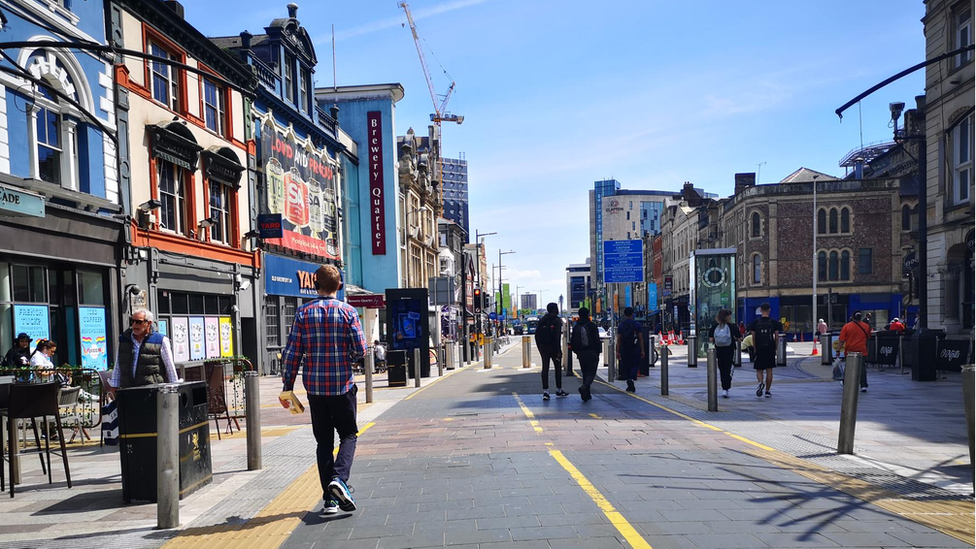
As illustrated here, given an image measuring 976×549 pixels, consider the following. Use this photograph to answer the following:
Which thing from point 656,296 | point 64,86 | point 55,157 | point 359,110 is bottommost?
point 656,296

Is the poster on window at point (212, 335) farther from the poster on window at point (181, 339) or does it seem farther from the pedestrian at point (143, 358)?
the pedestrian at point (143, 358)

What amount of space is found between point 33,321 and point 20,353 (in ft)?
7.63

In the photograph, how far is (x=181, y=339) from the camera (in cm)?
2098

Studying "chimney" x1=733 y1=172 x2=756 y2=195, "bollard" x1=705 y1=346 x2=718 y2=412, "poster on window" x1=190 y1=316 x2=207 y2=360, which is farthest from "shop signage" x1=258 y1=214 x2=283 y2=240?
"chimney" x1=733 y1=172 x2=756 y2=195

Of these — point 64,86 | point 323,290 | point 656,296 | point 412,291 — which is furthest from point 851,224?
point 323,290

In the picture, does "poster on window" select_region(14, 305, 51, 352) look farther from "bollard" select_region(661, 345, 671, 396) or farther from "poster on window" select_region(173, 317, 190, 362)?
"bollard" select_region(661, 345, 671, 396)

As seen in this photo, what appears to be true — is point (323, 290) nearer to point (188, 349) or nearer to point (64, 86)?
point (64, 86)

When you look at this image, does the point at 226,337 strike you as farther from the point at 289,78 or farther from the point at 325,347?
the point at 325,347

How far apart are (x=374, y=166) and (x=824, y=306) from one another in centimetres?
3515

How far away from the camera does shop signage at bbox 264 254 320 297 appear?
26828 mm

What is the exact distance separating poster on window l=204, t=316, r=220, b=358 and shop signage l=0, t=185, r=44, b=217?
9260 mm

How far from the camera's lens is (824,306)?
5528cm

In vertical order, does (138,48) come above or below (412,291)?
above

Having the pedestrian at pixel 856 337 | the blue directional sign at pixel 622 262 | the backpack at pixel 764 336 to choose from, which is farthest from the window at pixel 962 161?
the backpack at pixel 764 336
